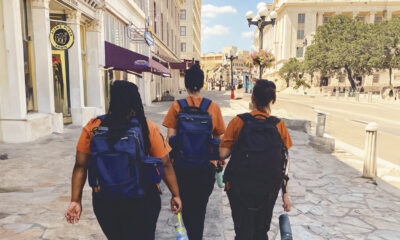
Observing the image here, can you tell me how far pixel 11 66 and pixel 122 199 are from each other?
733 centimetres

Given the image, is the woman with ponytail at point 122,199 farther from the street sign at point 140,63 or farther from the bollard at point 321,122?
the street sign at point 140,63

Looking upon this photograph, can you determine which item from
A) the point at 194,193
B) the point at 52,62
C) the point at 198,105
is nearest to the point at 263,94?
the point at 198,105

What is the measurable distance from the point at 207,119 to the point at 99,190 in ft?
3.83

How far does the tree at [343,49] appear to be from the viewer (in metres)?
41.8

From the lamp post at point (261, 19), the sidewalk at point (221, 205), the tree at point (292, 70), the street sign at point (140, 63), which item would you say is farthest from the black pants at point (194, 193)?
the tree at point (292, 70)

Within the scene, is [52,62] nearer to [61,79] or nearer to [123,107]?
[61,79]

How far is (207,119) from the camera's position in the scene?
2.66 m

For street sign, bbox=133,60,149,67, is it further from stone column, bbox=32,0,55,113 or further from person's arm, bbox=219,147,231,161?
person's arm, bbox=219,147,231,161

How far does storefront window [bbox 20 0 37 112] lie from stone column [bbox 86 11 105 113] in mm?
3408

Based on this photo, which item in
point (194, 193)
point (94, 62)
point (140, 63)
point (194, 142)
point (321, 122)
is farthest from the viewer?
point (140, 63)

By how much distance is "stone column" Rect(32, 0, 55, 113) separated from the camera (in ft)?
28.5

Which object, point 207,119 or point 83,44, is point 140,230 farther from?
point 83,44

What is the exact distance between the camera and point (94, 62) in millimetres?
12141

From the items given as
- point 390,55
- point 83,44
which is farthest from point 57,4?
point 390,55
